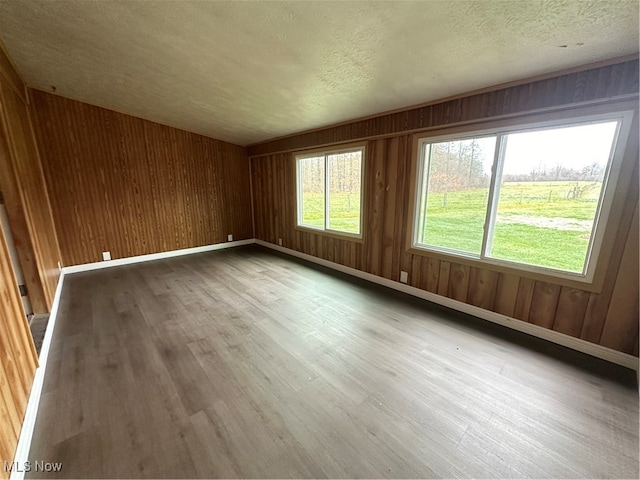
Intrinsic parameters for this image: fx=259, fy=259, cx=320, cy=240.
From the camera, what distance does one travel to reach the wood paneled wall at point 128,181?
3.84 metres

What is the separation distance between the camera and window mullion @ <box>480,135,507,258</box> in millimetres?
2367

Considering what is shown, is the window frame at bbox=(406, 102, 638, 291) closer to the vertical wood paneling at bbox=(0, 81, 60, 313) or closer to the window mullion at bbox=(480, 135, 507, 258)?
the window mullion at bbox=(480, 135, 507, 258)

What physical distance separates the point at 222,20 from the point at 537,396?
3.25m

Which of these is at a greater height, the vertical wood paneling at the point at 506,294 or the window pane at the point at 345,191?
the window pane at the point at 345,191

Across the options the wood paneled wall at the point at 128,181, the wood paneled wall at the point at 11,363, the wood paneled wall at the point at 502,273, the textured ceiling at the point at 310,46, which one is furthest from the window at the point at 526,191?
the wood paneled wall at the point at 128,181

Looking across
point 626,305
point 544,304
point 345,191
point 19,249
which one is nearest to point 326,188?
point 345,191

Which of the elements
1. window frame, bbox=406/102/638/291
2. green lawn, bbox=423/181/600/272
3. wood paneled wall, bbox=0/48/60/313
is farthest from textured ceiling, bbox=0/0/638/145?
green lawn, bbox=423/181/600/272

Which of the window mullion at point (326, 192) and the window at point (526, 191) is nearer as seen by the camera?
the window at point (526, 191)

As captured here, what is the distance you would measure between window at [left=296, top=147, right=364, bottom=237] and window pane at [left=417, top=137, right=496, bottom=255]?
0.98 m

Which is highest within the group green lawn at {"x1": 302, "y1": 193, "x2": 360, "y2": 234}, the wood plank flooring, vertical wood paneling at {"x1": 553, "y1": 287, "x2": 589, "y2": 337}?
green lawn at {"x1": 302, "y1": 193, "x2": 360, "y2": 234}

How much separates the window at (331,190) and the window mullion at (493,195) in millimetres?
1586

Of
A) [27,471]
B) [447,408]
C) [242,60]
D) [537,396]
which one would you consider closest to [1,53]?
[242,60]

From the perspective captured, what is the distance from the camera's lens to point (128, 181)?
4395 millimetres

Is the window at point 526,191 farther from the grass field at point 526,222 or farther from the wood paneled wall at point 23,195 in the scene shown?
the wood paneled wall at point 23,195
